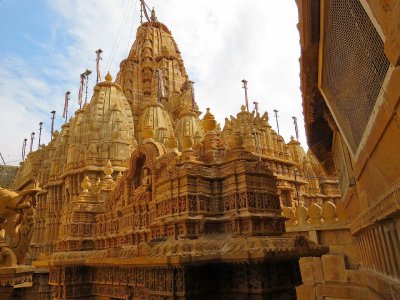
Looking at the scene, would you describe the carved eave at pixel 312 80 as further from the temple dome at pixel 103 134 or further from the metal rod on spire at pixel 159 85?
the metal rod on spire at pixel 159 85

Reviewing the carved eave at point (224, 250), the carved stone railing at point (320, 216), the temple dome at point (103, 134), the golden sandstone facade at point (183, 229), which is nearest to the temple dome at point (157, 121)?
the temple dome at point (103, 134)

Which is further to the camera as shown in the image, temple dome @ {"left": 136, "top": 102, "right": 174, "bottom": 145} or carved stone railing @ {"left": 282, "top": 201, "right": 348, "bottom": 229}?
temple dome @ {"left": 136, "top": 102, "right": 174, "bottom": 145}

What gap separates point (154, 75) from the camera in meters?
35.4

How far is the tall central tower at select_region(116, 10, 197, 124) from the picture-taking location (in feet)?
113

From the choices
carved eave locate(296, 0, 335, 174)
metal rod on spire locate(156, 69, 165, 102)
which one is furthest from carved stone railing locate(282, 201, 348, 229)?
metal rod on spire locate(156, 69, 165, 102)

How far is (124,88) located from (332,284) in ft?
98.4

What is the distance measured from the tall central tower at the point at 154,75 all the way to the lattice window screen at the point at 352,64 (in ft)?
86.7

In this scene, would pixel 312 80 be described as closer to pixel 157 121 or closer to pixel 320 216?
pixel 320 216

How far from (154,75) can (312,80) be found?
30.2 m

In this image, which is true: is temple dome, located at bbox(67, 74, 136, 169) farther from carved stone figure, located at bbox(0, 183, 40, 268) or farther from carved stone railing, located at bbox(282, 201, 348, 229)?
carved stone railing, located at bbox(282, 201, 348, 229)

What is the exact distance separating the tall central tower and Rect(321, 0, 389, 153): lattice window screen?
26434 mm

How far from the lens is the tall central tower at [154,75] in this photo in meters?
34.4

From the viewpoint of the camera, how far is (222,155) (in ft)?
27.6

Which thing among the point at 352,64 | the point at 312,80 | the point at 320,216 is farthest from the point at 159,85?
the point at 352,64
